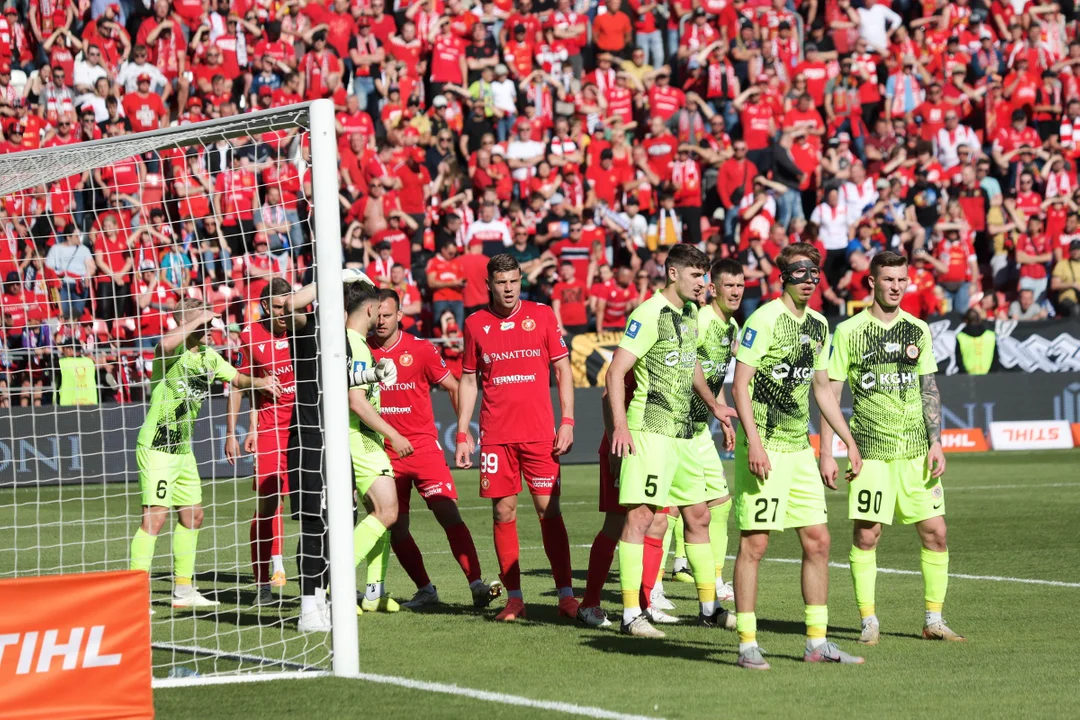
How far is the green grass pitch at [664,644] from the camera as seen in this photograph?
6.96 meters

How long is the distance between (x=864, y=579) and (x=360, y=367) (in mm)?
3511

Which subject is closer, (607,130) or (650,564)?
(650,564)

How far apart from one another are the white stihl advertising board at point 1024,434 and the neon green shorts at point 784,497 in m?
16.5

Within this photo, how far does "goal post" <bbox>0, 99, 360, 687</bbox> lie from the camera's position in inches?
309

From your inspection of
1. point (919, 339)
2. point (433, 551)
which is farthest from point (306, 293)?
point (433, 551)

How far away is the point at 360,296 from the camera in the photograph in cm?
1012

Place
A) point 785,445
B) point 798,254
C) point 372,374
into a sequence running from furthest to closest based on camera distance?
1. point 372,374
2. point 798,254
3. point 785,445

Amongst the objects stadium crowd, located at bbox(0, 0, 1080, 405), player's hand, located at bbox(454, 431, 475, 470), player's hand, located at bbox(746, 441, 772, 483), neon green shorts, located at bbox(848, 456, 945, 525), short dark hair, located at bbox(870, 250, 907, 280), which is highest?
stadium crowd, located at bbox(0, 0, 1080, 405)

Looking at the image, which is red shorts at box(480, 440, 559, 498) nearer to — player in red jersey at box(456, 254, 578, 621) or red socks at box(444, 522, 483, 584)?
player in red jersey at box(456, 254, 578, 621)

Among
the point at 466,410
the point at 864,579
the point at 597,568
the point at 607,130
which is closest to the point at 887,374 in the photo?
the point at 864,579

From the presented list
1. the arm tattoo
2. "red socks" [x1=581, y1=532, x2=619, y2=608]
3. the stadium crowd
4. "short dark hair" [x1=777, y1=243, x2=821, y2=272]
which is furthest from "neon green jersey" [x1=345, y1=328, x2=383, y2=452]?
the stadium crowd

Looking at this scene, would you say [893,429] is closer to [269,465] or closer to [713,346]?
[713,346]

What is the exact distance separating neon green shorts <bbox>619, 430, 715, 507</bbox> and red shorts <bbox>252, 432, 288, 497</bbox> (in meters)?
2.96

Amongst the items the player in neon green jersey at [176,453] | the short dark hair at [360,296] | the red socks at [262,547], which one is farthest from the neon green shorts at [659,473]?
the player in neon green jersey at [176,453]
